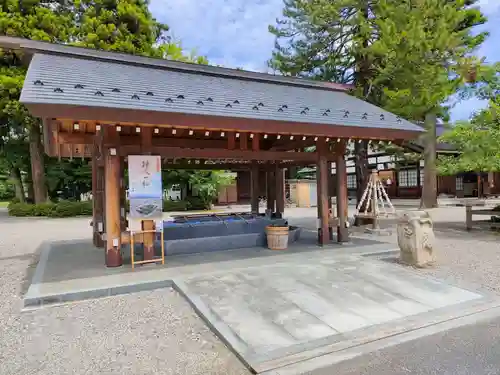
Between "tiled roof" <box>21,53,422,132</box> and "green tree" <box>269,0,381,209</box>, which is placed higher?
"green tree" <box>269,0,381,209</box>

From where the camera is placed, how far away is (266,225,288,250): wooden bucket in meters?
7.32

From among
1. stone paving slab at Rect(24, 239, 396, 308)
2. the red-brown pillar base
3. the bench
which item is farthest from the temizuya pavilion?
the bench

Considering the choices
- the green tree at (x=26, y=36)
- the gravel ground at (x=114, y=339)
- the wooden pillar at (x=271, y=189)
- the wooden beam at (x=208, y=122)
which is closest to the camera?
the gravel ground at (x=114, y=339)

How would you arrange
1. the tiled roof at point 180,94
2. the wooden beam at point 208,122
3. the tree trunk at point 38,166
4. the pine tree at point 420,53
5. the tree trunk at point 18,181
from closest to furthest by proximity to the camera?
1. the wooden beam at point 208,122
2. the tiled roof at point 180,94
3. the pine tree at point 420,53
4. the tree trunk at point 38,166
5. the tree trunk at point 18,181

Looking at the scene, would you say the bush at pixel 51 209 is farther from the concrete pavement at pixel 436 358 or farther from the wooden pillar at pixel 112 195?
the concrete pavement at pixel 436 358

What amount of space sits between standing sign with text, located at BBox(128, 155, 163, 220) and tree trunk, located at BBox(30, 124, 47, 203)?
1660 cm

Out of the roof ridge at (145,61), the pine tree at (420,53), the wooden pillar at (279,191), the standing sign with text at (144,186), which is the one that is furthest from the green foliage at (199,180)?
the standing sign with text at (144,186)

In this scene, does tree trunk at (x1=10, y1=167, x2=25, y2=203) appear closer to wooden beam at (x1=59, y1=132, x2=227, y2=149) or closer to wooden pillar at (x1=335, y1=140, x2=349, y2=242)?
wooden beam at (x1=59, y1=132, x2=227, y2=149)

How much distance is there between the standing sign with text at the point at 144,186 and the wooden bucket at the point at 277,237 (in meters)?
2.44

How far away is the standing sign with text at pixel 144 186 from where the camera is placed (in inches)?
235

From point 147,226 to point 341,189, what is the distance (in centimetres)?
433

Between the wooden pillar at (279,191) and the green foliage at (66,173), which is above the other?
the green foliage at (66,173)

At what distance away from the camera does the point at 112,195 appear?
585 centimetres

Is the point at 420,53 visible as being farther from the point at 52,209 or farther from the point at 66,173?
the point at 66,173
